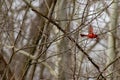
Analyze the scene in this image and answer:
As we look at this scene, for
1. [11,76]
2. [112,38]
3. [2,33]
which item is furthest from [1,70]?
[112,38]

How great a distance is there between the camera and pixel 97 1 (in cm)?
414

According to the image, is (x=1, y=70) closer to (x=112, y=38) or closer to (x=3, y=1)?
(x=3, y=1)

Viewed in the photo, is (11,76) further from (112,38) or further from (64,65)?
(112,38)

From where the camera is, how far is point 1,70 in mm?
4301

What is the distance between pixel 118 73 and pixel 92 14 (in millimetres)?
1134

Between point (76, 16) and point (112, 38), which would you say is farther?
point (112, 38)

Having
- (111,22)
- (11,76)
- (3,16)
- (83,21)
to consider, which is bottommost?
(11,76)

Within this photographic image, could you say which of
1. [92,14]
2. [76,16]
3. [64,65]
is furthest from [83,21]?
[64,65]

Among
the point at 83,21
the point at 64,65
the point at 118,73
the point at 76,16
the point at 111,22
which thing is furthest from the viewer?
the point at 111,22

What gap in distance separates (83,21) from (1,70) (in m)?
1.26

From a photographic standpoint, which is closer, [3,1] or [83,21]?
[83,21]

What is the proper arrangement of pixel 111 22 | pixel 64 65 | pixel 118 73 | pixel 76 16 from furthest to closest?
pixel 111 22
pixel 64 65
pixel 118 73
pixel 76 16

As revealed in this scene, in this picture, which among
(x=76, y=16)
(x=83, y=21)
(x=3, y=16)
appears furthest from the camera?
(x=3, y=16)

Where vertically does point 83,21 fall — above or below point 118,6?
below
